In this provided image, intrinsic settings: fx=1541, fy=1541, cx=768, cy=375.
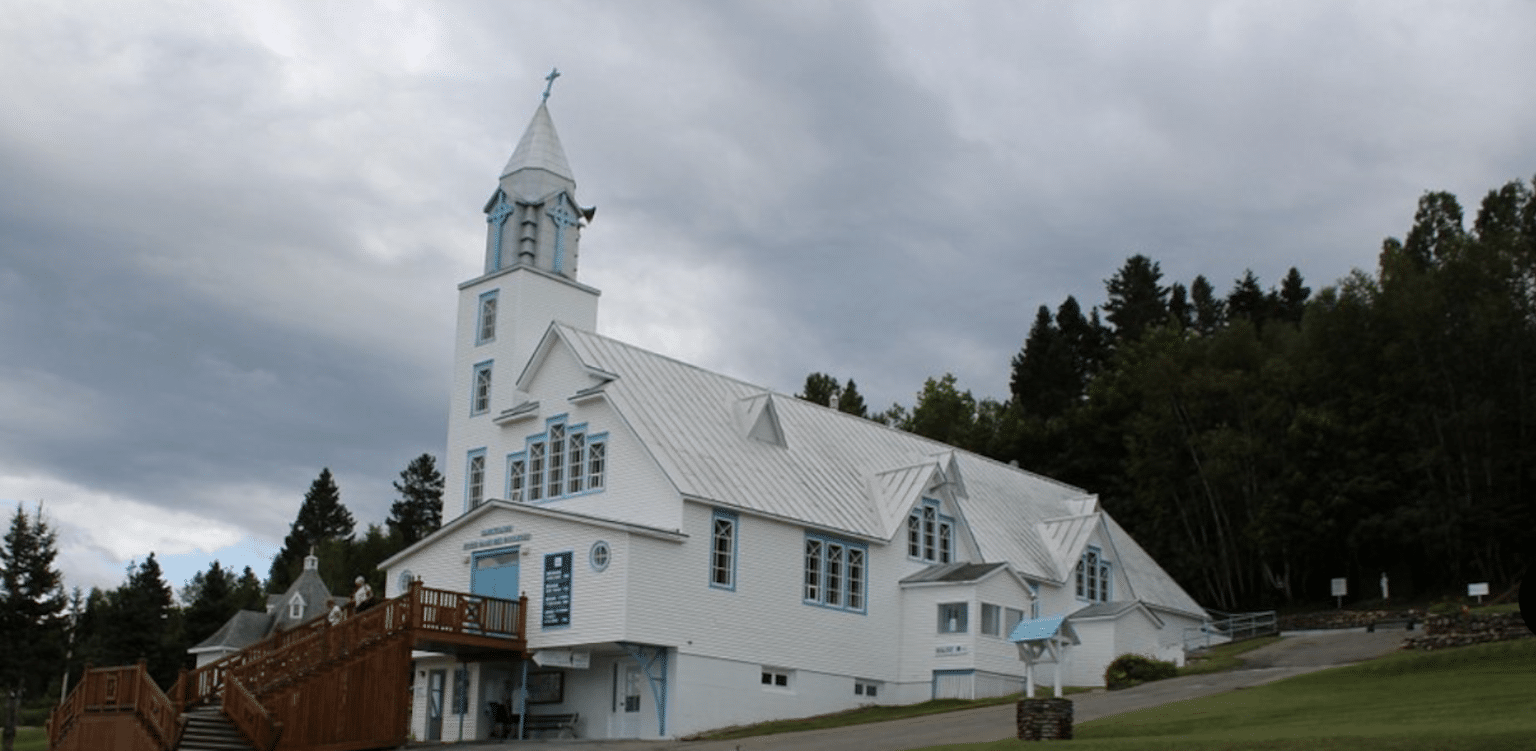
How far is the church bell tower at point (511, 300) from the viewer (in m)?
43.7

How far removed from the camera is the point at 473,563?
39625 mm

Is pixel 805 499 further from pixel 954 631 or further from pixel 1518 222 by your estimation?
pixel 1518 222

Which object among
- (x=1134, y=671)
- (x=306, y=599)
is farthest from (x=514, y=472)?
(x=306, y=599)

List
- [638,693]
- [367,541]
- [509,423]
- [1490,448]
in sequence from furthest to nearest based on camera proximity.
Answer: [367,541]
[1490,448]
[509,423]
[638,693]

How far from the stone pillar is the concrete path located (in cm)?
179

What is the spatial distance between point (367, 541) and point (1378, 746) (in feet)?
281

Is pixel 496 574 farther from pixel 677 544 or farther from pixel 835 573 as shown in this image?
pixel 835 573

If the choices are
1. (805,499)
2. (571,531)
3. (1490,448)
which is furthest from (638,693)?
(1490,448)

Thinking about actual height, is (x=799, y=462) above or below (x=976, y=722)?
above

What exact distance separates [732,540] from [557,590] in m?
4.46

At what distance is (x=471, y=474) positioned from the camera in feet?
144

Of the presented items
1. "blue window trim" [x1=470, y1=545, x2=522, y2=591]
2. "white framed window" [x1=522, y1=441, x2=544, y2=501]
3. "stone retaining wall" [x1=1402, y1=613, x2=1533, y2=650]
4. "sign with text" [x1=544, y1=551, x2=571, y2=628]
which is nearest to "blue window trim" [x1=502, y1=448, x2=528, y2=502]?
"white framed window" [x1=522, y1=441, x2=544, y2=501]

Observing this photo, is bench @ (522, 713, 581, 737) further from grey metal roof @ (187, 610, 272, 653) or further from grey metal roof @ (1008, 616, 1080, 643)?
grey metal roof @ (187, 610, 272, 653)

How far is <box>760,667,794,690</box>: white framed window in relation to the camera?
3822 cm
